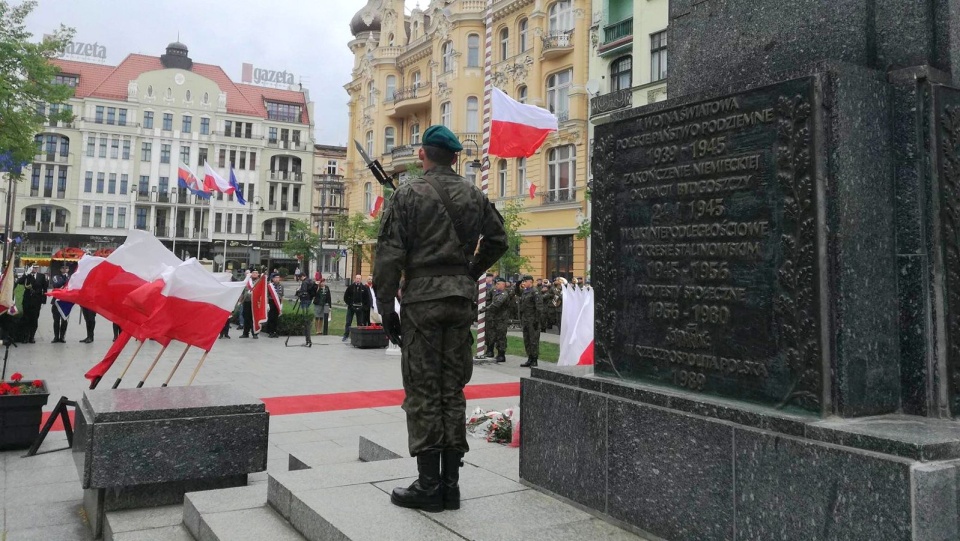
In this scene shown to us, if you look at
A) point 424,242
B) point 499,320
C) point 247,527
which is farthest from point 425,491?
point 499,320

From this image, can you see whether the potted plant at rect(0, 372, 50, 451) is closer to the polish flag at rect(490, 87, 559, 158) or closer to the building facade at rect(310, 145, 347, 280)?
the polish flag at rect(490, 87, 559, 158)

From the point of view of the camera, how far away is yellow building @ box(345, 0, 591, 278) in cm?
3394

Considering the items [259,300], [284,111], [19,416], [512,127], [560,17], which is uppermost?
[284,111]

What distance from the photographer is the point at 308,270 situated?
6894 cm

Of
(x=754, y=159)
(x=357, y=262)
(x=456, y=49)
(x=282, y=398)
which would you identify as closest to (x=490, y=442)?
(x=754, y=159)

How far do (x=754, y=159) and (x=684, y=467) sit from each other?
55.9 inches

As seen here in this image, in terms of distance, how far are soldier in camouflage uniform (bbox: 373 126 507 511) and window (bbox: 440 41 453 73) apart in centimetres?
4103

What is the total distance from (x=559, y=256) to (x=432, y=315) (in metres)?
31.4

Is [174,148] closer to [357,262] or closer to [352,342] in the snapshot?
[357,262]

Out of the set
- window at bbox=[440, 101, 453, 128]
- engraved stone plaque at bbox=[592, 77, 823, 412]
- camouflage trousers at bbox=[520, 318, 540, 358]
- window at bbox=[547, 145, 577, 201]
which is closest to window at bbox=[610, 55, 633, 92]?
window at bbox=[547, 145, 577, 201]

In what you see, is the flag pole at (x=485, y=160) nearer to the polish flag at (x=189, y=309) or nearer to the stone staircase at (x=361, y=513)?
the polish flag at (x=189, y=309)

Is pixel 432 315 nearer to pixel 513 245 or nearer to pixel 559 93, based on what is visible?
pixel 513 245

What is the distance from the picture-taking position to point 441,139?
3.81 m

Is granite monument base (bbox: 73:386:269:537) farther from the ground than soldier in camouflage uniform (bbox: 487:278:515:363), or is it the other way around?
soldier in camouflage uniform (bbox: 487:278:515:363)
